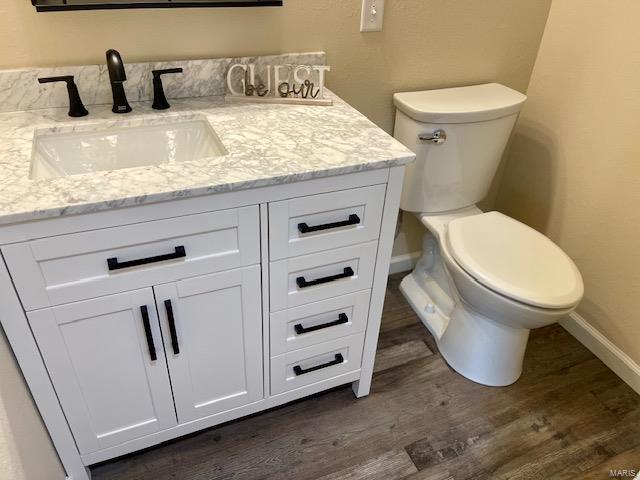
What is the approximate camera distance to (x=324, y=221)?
4.03 feet

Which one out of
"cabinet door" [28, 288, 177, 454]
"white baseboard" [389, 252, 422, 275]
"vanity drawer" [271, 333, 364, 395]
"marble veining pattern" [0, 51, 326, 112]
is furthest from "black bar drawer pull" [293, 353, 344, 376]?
"marble veining pattern" [0, 51, 326, 112]

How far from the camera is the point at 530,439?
1.57 meters

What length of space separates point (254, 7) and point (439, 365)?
1.36 m

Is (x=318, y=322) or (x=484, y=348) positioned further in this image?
(x=484, y=348)

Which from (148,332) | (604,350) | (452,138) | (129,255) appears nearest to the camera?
(129,255)

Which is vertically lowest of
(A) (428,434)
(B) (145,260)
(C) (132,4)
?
(A) (428,434)

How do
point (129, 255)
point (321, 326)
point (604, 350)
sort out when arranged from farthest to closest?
point (604, 350), point (321, 326), point (129, 255)

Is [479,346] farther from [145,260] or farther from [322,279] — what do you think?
[145,260]

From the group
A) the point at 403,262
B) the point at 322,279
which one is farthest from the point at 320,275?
the point at 403,262

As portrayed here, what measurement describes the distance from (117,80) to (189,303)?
1.96ft

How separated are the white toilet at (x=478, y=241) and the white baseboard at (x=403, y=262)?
40cm

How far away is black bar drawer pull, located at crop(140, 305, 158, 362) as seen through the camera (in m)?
1.15

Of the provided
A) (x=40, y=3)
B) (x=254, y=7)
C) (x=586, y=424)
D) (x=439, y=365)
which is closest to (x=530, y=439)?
(x=586, y=424)

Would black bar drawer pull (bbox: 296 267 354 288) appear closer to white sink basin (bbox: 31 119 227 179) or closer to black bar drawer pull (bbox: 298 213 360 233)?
black bar drawer pull (bbox: 298 213 360 233)
